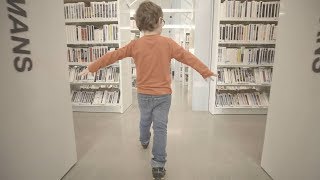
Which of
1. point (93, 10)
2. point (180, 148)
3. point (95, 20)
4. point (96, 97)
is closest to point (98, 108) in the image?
point (96, 97)

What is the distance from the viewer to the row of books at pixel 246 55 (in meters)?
3.79

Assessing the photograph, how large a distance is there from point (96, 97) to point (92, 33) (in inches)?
40.9

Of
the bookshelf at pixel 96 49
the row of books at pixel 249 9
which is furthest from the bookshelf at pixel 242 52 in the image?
the bookshelf at pixel 96 49

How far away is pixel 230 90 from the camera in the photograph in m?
4.11

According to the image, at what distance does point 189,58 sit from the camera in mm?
1914

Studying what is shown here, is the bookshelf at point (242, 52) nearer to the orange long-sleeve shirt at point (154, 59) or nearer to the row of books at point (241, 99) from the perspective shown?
the row of books at point (241, 99)

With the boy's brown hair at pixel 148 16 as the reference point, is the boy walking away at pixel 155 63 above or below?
below

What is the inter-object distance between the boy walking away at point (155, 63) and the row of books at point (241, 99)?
215 cm

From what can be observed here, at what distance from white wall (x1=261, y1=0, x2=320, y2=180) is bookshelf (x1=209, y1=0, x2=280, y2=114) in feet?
6.20

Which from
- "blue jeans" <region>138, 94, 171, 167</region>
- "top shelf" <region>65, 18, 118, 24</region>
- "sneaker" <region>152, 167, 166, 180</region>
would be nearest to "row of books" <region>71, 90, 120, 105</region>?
"top shelf" <region>65, 18, 118, 24</region>

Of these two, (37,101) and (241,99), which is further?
(241,99)

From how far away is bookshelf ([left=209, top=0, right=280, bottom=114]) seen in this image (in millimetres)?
3689

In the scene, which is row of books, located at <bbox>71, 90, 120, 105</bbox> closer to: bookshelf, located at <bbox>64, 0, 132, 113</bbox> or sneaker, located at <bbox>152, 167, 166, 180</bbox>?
bookshelf, located at <bbox>64, 0, 132, 113</bbox>

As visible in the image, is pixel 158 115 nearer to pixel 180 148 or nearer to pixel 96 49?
pixel 180 148
